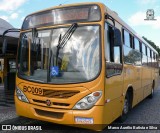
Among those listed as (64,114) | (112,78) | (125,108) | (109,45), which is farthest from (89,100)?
(125,108)

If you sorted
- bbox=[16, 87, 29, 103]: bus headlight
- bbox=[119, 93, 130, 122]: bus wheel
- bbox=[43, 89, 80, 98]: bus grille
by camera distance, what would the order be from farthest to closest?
bbox=[119, 93, 130, 122]: bus wheel → bbox=[16, 87, 29, 103]: bus headlight → bbox=[43, 89, 80, 98]: bus grille

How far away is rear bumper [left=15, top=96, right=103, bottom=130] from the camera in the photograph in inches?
217

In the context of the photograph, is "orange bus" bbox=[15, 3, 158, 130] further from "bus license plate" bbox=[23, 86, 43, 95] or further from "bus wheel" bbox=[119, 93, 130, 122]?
"bus wheel" bbox=[119, 93, 130, 122]

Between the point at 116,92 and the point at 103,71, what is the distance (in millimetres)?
1047

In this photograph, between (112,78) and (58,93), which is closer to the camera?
(58,93)

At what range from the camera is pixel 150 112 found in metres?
9.55

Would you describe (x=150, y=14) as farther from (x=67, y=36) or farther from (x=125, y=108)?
(x=67, y=36)

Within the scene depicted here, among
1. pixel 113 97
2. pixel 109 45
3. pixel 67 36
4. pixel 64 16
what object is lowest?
pixel 113 97

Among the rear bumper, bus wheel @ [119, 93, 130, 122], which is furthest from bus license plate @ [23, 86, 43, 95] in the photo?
bus wheel @ [119, 93, 130, 122]

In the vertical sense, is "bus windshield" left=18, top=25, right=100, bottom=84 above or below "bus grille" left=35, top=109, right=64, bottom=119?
above

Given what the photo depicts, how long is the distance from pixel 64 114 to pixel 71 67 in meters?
0.97

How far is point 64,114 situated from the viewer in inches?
224

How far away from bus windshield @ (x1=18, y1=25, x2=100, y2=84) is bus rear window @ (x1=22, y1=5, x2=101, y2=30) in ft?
0.70

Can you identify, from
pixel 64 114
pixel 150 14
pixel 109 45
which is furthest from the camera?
pixel 150 14
